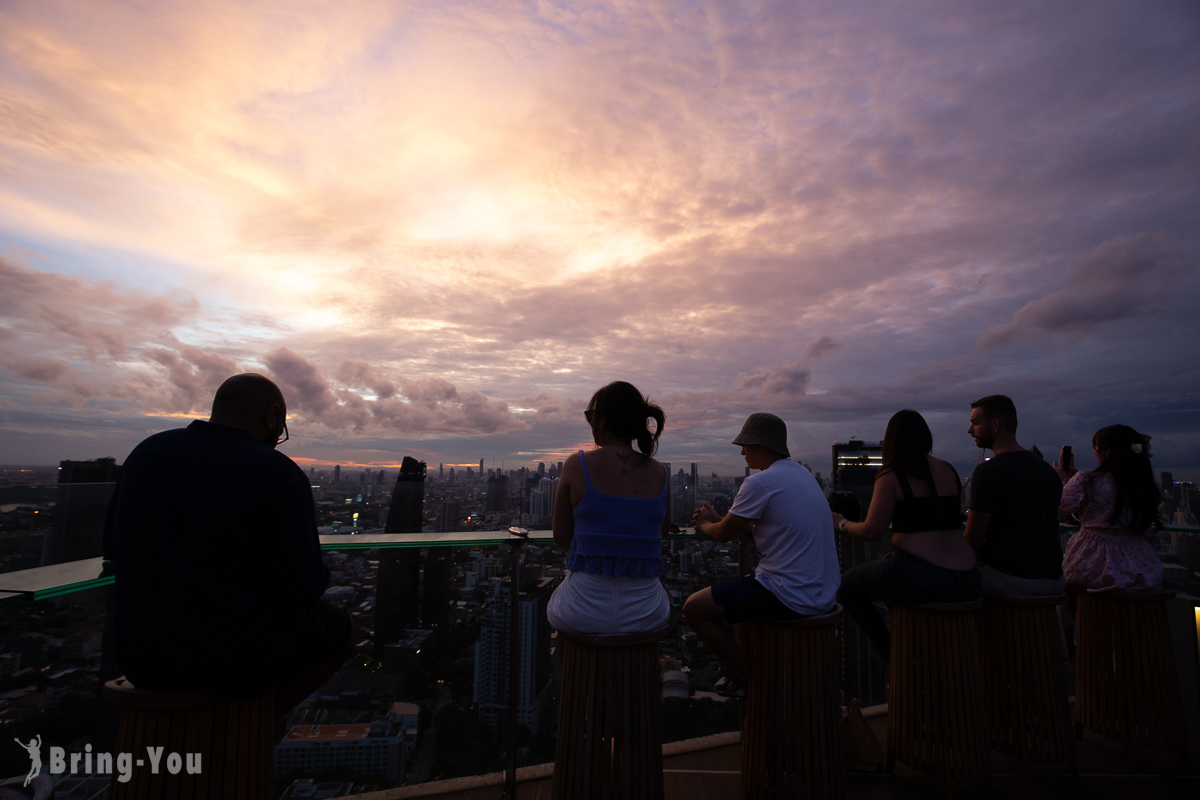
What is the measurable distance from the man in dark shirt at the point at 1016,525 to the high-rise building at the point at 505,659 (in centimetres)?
252

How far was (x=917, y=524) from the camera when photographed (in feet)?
8.92

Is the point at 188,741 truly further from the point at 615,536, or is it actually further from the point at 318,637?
the point at 615,536

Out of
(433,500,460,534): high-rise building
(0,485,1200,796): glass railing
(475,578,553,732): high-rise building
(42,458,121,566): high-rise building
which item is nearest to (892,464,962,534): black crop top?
(0,485,1200,796): glass railing

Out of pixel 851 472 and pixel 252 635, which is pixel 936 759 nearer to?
pixel 851 472

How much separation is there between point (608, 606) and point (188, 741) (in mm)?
1421

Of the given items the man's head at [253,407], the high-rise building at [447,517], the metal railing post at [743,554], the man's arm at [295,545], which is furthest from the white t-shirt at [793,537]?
the man's head at [253,407]

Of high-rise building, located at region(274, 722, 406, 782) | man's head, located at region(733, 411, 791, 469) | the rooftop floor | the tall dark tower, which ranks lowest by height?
the rooftop floor

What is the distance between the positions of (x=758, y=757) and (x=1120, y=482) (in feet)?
9.33

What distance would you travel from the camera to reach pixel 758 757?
2500mm

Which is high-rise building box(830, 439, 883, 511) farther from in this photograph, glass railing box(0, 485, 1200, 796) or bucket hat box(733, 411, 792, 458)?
bucket hat box(733, 411, 792, 458)

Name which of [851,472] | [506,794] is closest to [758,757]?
[506,794]

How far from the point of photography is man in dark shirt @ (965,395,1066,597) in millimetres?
2875

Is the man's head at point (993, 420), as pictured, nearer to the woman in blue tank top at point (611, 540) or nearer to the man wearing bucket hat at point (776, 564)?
the man wearing bucket hat at point (776, 564)

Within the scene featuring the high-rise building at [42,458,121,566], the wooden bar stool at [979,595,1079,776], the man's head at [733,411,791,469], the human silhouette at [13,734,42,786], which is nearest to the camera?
the human silhouette at [13,734,42,786]
